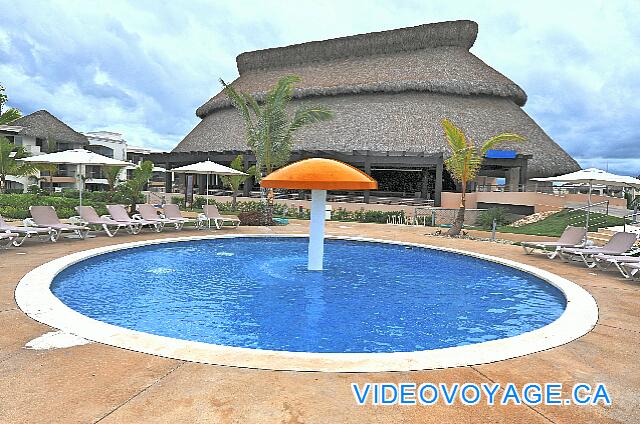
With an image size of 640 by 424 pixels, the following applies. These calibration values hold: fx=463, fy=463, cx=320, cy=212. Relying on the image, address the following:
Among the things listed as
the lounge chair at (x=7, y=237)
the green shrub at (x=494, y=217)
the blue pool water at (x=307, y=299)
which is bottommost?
the blue pool water at (x=307, y=299)

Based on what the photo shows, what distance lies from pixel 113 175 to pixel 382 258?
2340cm

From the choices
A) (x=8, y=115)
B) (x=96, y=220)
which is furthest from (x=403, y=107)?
(x=96, y=220)

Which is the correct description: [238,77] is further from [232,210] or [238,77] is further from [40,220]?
[40,220]

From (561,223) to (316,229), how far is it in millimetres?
15910

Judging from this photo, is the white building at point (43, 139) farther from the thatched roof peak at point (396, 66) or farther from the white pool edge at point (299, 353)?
the white pool edge at point (299, 353)

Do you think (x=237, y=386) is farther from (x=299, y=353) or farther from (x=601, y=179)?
(x=601, y=179)

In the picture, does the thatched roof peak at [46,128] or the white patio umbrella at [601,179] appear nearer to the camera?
the white patio umbrella at [601,179]

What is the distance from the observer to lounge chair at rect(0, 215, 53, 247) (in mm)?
11141

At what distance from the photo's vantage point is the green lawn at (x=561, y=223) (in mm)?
19469

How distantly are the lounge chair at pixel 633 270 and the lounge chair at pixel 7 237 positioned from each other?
1373 cm

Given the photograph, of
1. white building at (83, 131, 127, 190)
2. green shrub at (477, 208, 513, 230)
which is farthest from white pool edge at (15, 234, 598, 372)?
white building at (83, 131, 127, 190)

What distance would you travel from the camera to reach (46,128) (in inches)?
1959

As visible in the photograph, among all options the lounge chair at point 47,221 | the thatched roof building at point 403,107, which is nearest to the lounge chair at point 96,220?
the lounge chair at point 47,221

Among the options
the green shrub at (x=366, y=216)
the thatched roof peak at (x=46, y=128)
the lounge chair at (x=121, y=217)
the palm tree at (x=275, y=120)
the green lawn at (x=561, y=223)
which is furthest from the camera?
the thatched roof peak at (x=46, y=128)
